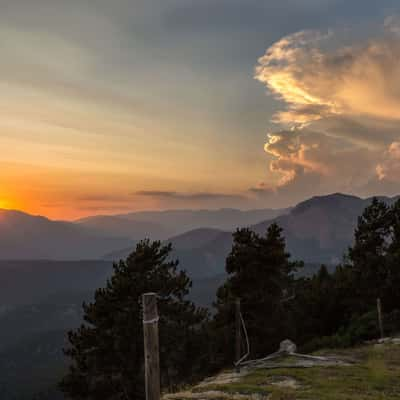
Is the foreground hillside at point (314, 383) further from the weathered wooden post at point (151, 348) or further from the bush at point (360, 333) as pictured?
the bush at point (360, 333)

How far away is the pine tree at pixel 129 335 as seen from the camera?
33125 mm

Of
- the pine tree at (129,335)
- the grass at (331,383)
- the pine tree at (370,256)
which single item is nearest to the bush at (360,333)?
the pine tree at (370,256)

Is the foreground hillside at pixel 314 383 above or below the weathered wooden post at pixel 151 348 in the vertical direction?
below

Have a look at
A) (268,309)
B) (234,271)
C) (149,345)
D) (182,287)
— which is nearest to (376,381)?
(149,345)

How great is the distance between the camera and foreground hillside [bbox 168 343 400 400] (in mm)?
12711

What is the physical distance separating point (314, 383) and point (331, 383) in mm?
611

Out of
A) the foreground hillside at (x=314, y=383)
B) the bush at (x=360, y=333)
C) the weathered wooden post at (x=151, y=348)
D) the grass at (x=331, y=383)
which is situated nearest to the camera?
the weathered wooden post at (x=151, y=348)

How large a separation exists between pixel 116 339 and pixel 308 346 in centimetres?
1519

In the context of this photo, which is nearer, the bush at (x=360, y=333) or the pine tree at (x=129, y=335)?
the bush at (x=360, y=333)

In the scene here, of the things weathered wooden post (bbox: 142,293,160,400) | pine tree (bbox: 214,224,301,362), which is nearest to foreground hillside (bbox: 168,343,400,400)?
weathered wooden post (bbox: 142,293,160,400)

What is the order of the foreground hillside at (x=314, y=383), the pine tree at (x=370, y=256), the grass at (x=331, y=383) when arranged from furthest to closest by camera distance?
the pine tree at (x=370, y=256) < the grass at (x=331, y=383) < the foreground hillside at (x=314, y=383)

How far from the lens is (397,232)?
137 ft

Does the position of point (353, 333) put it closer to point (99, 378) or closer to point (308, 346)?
point (308, 346)

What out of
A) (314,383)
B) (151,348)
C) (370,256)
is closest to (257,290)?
(370,256)
